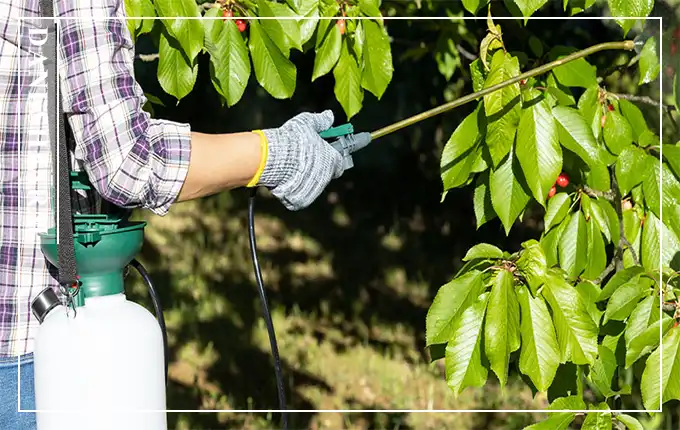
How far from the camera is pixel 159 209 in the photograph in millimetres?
1315

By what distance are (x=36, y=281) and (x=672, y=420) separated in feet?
8.23

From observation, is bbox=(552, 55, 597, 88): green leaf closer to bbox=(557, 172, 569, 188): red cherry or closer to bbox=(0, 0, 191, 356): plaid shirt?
bbox=(557, 172, 569, 188): red cherry

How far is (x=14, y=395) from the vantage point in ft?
4.76

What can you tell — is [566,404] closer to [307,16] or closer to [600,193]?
[600,193]

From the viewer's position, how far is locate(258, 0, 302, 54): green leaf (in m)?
1.64

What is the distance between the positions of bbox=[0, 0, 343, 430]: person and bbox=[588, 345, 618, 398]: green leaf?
2.10 ft

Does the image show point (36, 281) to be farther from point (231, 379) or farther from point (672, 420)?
point (672, 420)

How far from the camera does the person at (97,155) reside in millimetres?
1212

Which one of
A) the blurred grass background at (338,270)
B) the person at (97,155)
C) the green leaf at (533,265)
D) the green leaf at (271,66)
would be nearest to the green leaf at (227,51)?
the green leaf at (271,66)

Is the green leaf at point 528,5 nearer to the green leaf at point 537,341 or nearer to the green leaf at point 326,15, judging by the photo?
the green leaf at point 326,15

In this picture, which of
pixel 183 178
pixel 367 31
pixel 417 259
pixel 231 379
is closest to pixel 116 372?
pixel 183 178

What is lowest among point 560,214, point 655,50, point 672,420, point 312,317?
point 672,420

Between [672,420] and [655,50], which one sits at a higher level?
[655,50]

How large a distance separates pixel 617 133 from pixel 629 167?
0.07m
